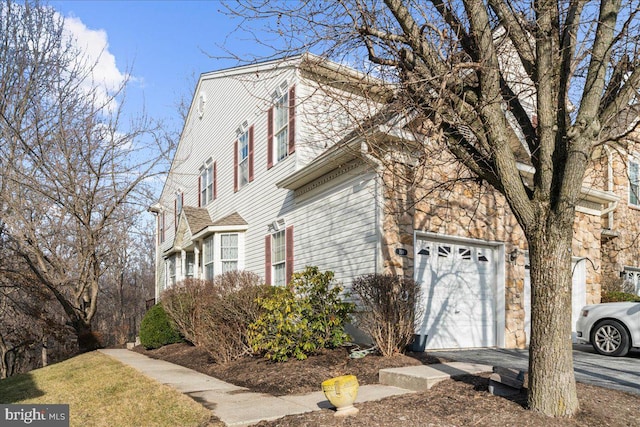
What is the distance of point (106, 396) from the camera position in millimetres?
7332

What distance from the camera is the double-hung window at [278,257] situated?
498 inches

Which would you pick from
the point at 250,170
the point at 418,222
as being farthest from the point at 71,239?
the point at 418,222

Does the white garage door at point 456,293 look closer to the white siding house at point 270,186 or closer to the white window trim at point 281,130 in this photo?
the white siding house at point 270,186

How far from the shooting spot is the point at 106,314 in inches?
1296

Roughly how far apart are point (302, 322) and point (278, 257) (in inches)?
187

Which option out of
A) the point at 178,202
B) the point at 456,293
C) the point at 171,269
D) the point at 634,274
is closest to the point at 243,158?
the point at 171,269

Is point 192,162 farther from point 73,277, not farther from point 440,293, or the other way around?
point 440,293

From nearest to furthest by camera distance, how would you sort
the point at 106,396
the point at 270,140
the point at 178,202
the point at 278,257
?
the point at 106,396 → the point at 278,257 → the point at 270,140 → the point at 178,202

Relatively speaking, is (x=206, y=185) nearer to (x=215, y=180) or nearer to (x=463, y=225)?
(x=215, y=180)

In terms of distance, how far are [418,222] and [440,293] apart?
147 cm

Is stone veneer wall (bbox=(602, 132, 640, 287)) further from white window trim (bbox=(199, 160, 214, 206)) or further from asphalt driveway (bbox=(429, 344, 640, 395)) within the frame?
white window trim (bbox=(199, 160, 214, 206))

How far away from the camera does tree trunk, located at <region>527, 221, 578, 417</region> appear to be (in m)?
4.61

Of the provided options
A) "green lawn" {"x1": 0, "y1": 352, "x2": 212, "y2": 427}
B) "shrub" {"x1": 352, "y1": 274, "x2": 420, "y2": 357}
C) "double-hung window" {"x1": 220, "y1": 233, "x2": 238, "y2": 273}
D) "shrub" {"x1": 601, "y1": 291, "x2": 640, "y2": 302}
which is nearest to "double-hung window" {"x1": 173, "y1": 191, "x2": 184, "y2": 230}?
"double-hung window" {"x1": 220, "y1": 233, "x2": 238, "y2": 273}

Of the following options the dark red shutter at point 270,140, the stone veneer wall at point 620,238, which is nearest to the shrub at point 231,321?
the dark red shutter at point 270,140
